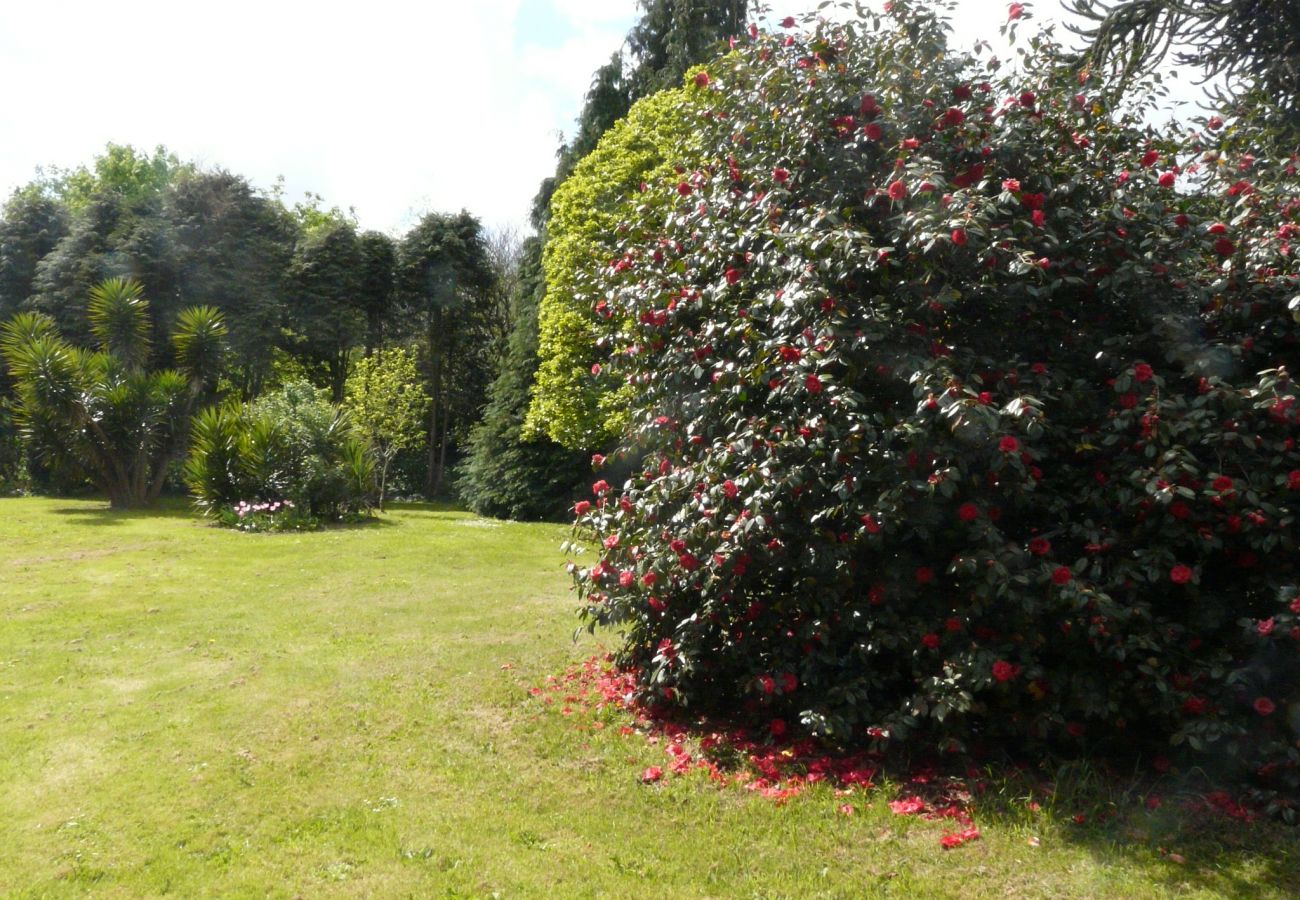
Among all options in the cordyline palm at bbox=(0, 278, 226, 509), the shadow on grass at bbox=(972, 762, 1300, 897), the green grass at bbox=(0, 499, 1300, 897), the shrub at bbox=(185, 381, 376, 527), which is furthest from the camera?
the cordyline palm at bbox=(0, 278, 226, 509)

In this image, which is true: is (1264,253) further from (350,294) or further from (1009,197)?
(350,294)

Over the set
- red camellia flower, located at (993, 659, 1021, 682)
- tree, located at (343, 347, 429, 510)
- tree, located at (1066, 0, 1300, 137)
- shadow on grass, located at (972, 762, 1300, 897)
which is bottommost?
shadow on grass, located at (972, 762, 1300, 897)

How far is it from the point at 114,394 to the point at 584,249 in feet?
29.1

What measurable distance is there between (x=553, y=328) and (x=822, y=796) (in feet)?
47.7

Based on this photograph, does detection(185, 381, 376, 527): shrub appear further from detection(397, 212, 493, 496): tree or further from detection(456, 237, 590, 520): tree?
detection(397, 212, 493, 496): tree

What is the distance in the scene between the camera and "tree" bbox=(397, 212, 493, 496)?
2888 cm

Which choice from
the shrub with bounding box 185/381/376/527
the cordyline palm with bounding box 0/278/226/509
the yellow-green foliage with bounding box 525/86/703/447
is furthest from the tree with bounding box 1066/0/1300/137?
the cordyline palm with bounding box 0/278/226/509

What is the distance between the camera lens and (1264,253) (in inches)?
183

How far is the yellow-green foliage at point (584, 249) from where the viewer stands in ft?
55.5

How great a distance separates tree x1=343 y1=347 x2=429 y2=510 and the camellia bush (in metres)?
17.0

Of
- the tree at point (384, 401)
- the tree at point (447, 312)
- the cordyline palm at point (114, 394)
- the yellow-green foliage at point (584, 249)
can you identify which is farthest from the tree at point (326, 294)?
the yellow-green foliage at point (584, 249)

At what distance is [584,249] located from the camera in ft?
56.6

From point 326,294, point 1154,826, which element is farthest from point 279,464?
point 1154,826

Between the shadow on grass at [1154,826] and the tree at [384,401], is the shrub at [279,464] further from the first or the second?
the shadow on grass at [1154,826]
